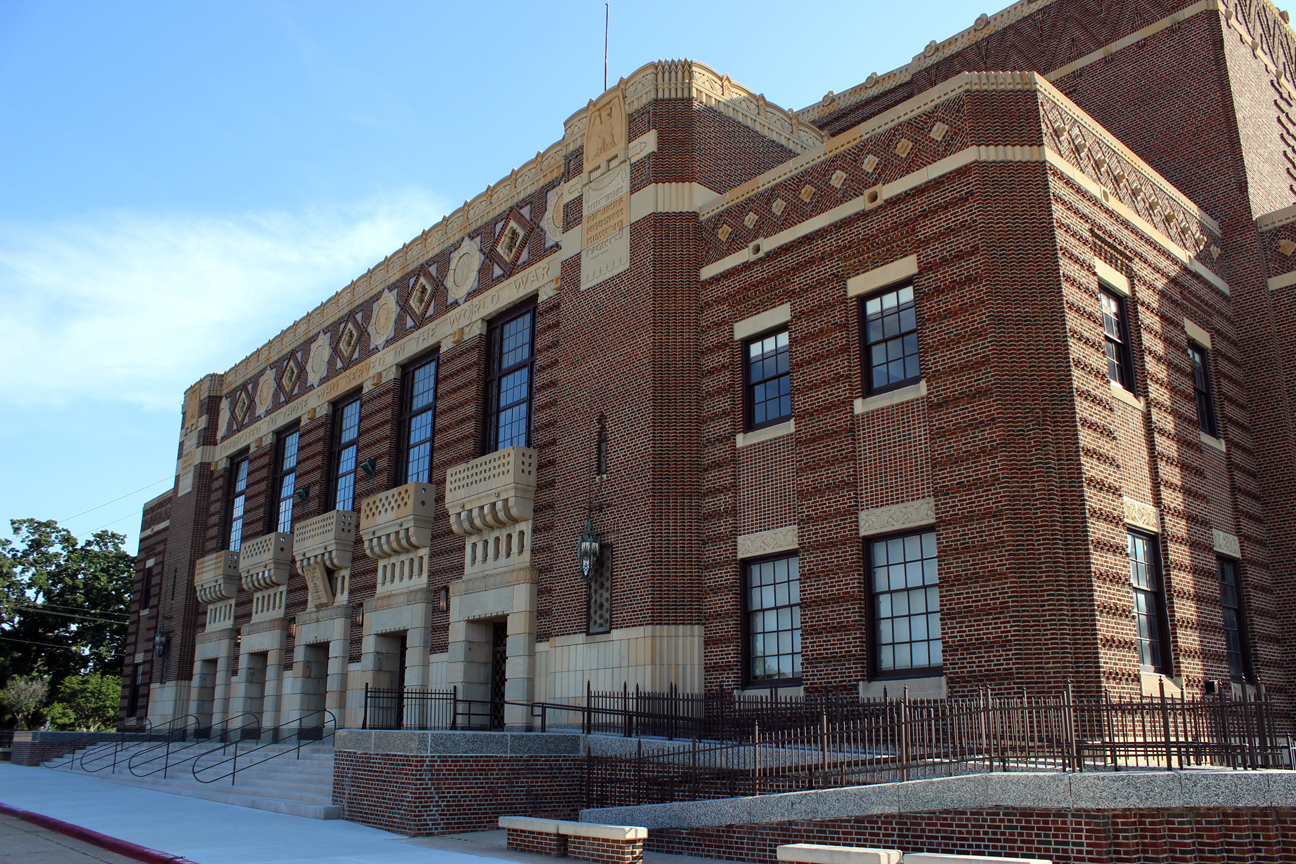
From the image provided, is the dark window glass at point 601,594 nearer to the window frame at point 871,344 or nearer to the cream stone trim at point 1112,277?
the window frame at point 871,344

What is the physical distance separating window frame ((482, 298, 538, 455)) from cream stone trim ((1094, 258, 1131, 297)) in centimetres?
1268

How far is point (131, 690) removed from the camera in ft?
137

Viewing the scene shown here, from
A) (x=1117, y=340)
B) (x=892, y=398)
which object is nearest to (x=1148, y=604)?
(x=1117, y=340)

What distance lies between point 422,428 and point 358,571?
14.4ft

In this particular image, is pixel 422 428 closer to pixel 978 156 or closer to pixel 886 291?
pixel 886 291

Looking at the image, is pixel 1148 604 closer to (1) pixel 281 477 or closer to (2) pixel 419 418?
(2) pixel 419 418

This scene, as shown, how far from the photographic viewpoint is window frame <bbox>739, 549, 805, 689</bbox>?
717 inches

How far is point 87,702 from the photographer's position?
59.4 metres

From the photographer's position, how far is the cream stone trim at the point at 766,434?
19.2 metres

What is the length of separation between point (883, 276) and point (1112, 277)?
4.08 meters

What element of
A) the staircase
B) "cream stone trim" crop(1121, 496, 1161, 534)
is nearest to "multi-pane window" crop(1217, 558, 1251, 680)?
"cream stone trim" crop(1121, 496, 1161, 534)

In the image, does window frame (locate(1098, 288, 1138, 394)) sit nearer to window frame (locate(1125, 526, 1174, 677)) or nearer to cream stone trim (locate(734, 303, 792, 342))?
window frame (locate(1125, 526, 1174, 677))

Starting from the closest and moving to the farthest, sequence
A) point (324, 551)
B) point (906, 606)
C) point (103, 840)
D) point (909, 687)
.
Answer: point (103, 840) → point (909, 687) → point (906, 606) → point (324, 551)

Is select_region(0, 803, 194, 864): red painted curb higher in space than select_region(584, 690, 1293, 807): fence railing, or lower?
lower
